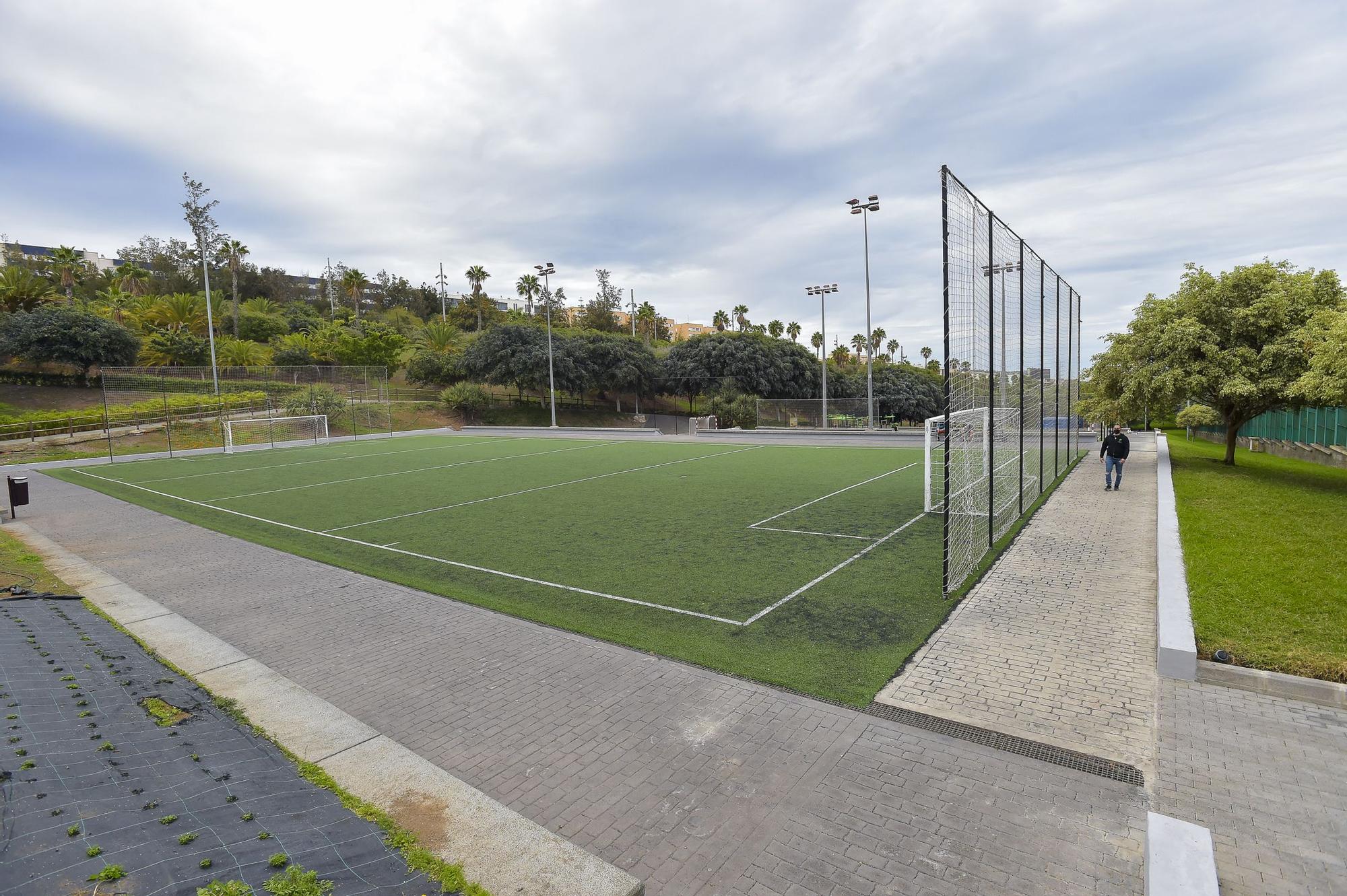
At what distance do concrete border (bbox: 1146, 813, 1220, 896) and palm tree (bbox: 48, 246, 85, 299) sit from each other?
222 feet

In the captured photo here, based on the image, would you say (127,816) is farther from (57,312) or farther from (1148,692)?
(57,312)

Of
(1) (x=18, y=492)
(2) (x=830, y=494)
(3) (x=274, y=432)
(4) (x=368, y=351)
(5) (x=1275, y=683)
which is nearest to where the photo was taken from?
(5) (x=1275, y=683)

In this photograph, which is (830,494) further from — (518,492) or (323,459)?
(323,459)

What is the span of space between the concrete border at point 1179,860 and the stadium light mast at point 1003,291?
6652 millimetres

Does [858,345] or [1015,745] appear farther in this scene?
[858,345]

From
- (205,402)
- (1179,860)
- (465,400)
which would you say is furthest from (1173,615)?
(465,400)

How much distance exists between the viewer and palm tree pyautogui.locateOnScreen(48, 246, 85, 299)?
169 feet

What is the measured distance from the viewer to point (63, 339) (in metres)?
38.9

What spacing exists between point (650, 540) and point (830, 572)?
330 centimetres

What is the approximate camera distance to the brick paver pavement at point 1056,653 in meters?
4.97

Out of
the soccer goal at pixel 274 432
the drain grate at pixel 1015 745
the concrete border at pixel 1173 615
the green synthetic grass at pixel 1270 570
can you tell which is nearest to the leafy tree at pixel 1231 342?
the green synthetic grass at pixel 1270 570

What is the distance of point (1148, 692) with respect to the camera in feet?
17.8

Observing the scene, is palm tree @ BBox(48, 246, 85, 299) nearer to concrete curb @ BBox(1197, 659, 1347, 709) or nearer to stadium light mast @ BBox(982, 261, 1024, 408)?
stadium light mast @ BBox(982, 261, 1024, 408)

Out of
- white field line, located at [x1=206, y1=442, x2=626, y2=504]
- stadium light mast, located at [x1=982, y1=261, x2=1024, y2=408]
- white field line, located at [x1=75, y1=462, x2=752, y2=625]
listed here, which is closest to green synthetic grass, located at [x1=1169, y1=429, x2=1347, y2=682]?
stadium light mast, located at [x1=982, y1=261, x2=1024, y2=408]
